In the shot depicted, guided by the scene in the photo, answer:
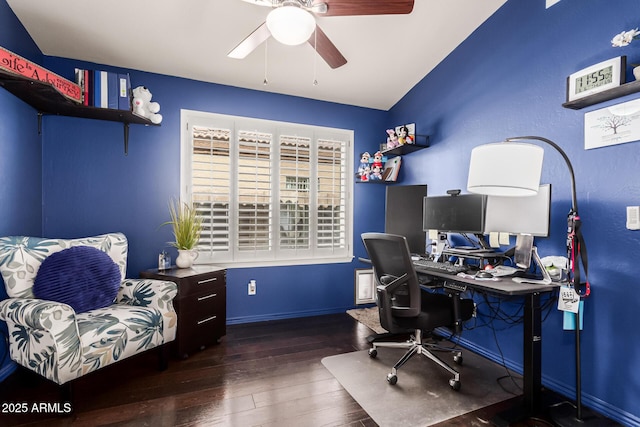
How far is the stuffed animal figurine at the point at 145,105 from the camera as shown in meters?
2.69

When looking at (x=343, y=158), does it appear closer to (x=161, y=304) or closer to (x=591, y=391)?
(x=161, y=304)

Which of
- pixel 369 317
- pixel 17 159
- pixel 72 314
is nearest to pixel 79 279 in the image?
pixel 72 314

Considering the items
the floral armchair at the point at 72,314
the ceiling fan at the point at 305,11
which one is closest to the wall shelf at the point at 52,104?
the floral armchair at the point at 72,314

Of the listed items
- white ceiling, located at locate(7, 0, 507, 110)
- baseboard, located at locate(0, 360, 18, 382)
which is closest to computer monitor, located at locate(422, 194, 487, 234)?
white ceiling, located at locate(7, 0, 507, 110)

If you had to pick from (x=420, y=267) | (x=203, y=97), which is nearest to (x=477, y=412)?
(x=420, y=267)

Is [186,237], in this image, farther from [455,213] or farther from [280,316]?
[455,213]

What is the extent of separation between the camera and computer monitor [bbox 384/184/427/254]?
313cm

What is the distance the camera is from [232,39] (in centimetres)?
260

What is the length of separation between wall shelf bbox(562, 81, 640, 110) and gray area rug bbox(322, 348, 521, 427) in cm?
189

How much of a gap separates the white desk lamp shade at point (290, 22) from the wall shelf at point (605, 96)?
1645 mm

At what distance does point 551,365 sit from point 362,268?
6.67 ft

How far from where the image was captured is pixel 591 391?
1.91m

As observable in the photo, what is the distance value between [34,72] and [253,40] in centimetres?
→ 146

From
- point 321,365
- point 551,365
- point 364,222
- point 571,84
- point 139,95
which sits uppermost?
point 139,95
